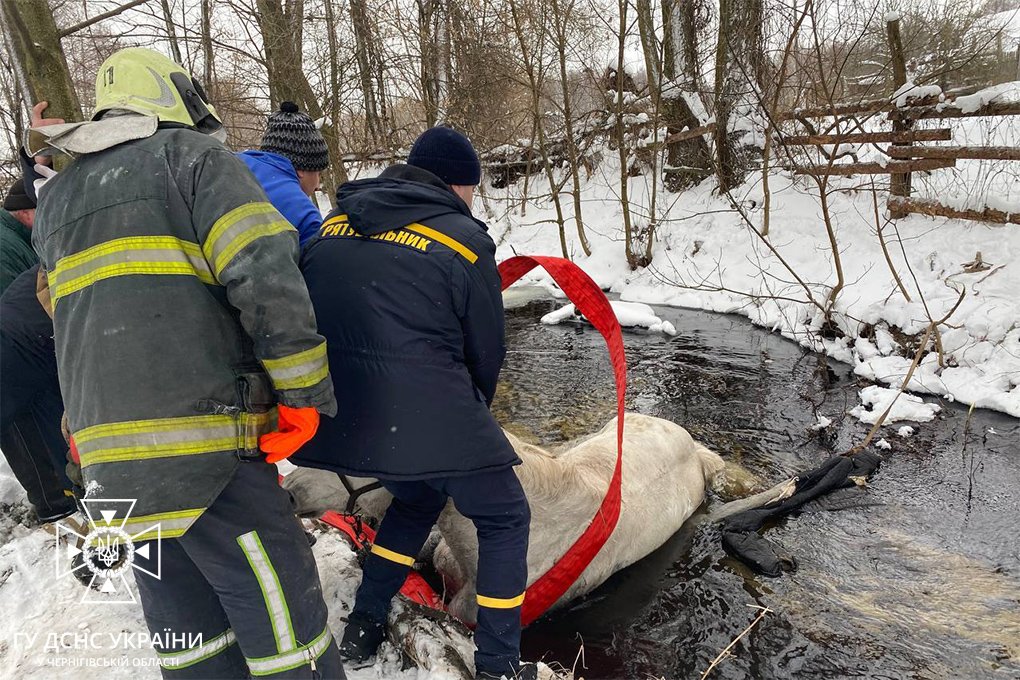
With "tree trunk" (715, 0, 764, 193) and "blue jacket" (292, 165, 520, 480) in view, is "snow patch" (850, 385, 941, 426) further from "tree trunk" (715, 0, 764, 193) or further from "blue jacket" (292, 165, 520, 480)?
"tree trunk" (715, 0, 764, 193)

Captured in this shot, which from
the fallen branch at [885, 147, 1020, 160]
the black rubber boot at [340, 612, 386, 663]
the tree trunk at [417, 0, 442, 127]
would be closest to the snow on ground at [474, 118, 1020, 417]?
the fallen branch at [885, 147, 1020, 160]

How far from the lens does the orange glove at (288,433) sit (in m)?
1.58

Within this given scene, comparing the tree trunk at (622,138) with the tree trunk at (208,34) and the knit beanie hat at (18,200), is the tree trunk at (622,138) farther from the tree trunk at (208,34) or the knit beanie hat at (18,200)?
the knit beanie hat at (18,200)

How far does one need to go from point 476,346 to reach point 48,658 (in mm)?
1810

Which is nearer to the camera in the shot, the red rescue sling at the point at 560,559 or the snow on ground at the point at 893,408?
the red rescue sling at the point at 560,559

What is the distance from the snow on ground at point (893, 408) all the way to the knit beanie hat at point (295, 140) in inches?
179

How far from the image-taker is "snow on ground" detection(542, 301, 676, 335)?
309 inches

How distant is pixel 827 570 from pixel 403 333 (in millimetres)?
2691

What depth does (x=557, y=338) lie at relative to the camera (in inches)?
311

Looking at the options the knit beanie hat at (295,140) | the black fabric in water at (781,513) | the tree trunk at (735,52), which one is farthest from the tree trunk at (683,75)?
the knit beanie hat at (295,140)

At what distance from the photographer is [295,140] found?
8.51 ft

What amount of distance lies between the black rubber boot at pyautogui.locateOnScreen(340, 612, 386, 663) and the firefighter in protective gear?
0.56 metres

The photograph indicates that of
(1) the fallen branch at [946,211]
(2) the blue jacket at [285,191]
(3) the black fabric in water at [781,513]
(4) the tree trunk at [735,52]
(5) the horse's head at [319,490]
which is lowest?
(3) the black fabric in water at [781,513]

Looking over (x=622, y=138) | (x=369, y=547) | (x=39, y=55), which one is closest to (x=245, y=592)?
(x=369, y=547)
